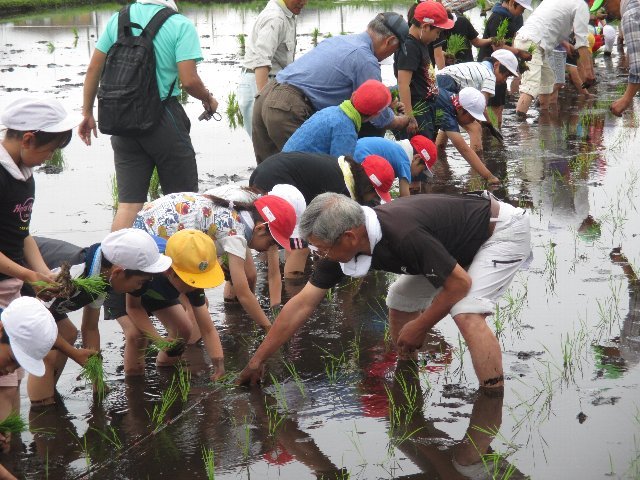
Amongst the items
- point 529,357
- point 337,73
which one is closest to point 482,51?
point 337,73

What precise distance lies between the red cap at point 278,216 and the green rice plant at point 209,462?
1.18 m

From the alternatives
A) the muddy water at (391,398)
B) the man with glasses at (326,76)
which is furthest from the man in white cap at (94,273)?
the man with glasses at (326,76)

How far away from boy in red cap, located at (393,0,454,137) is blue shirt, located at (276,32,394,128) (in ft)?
3.03

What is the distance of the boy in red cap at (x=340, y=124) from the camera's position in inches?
251

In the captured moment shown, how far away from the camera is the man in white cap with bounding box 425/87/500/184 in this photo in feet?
27.2

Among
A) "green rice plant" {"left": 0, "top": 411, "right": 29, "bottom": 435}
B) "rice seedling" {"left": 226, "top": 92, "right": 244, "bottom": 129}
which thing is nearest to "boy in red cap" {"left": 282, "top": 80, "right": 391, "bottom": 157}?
"green rice plant" {"left": 0, "top": 411, "right": 29, "bottom": 435}

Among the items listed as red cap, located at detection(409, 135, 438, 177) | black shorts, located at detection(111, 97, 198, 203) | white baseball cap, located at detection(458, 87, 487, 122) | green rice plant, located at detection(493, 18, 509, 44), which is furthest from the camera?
green rice plant, located at detection(493, 18, 509, 44)

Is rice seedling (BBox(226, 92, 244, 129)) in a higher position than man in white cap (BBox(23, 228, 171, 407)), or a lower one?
lower

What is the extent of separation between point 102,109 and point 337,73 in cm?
173

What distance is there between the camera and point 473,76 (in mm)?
8984

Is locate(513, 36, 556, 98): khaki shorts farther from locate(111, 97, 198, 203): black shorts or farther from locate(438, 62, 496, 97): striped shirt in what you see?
locate(111, 97, 198, 203): black shorts

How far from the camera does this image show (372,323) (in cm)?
582

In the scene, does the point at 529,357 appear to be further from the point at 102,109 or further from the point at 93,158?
the point at 93,158

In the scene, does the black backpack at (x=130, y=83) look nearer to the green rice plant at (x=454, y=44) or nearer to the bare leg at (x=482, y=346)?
the bare leg at (x=482, y=346)
